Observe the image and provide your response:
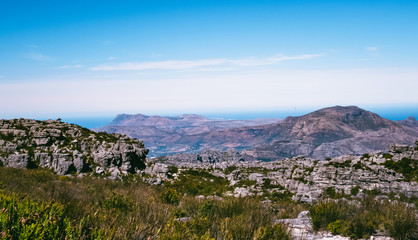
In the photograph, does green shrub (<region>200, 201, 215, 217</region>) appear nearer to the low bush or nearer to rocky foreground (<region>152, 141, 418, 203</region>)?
the low bush

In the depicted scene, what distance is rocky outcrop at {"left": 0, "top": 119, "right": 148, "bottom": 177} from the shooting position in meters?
24.0

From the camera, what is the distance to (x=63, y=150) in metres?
25.8

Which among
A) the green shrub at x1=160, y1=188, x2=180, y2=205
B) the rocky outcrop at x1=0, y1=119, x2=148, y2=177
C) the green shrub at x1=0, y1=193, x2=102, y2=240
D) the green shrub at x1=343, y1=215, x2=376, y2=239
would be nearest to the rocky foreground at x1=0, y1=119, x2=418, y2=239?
the rocky outcrop at x1=0, y1=119, x2=148, y2=177

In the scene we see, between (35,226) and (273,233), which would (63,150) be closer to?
(35,226)

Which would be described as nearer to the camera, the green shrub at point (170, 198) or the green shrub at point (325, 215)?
the green shrub at point (325, 215)

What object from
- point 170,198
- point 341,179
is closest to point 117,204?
point 170,198

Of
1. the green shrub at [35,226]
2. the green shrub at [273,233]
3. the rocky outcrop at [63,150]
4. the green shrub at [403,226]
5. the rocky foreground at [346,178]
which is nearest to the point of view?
the green shrub at [35,226]

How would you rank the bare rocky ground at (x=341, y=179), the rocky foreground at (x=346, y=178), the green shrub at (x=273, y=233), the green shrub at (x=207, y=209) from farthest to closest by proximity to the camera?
1. the rocky foreground at (x=346, y=178)
2. the bare rocky ground at (x=341, y=179)
3. the green shrub at (x=207, y=209)
4. the green shrub at (x=273, y=233)

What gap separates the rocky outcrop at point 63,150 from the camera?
78.7 ft

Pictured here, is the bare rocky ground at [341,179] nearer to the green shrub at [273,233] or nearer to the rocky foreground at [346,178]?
the rocky foreground at [346,178]

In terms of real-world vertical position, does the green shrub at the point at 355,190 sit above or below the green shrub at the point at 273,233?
below

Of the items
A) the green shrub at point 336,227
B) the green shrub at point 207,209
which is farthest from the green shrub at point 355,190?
the green shrub at point 207,209

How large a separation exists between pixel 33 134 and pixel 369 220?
106ft

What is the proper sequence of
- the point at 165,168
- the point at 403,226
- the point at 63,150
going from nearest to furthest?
1. the point at 403,226
2. the point at 63,150
3. the point at 165,168
